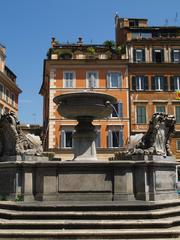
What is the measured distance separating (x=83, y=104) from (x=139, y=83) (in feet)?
110

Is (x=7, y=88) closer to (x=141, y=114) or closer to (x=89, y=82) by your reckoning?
(x=89, y=82)

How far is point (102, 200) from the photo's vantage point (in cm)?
1066

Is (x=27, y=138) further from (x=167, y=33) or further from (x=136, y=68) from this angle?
(x=167, y=33)

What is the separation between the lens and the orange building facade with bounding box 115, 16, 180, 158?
44188 millimetres

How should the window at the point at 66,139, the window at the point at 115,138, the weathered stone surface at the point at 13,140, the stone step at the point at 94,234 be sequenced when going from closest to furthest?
the stone step at the point at 94,234
the weathered stone surface at the point at 13,140
the window at the point at 66,139
the window at the point at 115,138

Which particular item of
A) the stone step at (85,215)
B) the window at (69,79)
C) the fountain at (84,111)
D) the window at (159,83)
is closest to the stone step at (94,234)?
the stone step at (85,215)

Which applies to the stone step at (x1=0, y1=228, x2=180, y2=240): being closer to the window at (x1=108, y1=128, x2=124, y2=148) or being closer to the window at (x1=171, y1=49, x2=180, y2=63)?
the window at (x1=108, y1=128, x2=124, y2=148)

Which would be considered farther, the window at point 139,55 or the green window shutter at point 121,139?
the window at point 139,55

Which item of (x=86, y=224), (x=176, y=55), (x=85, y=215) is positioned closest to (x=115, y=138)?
(x=176, y=55)

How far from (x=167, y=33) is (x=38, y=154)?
39.1 m

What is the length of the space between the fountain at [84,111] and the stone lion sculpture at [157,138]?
1210 mm

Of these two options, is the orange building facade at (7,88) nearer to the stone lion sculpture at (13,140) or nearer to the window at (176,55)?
the window at (176,55)

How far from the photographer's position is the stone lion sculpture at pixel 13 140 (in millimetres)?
11547

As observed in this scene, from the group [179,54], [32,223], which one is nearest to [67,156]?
[179,54]
